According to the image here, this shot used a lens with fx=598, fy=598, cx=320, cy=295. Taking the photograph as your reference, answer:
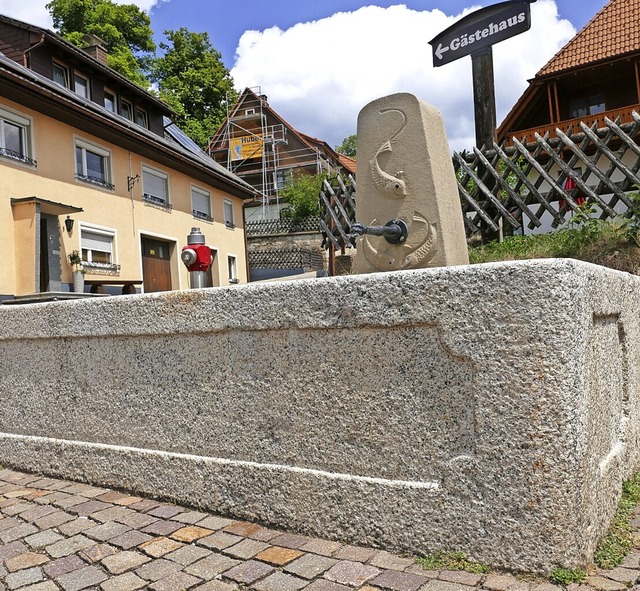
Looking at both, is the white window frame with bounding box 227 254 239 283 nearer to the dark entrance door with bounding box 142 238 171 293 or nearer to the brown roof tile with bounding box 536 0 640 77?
the dark entrance door with bounding box 142 238 171 293

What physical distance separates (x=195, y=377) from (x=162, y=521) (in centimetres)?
67

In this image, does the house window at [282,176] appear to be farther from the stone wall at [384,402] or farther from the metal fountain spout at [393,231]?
the stone wall at [384,402]

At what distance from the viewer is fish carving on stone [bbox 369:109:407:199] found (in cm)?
378

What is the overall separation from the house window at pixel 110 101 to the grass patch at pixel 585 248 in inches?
603

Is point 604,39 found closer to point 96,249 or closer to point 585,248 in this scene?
point 96,249

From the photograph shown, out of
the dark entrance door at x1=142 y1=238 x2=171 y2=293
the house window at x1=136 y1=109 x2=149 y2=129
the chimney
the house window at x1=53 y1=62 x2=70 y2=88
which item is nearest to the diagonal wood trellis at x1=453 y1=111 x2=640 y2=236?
the dark entrance door at x1=142 y1=238 x2=171 y2=293

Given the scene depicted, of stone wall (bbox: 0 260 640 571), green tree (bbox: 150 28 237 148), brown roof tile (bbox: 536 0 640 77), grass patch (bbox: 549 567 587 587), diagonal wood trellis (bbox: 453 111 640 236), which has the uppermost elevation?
green tree (bbox: 150 28 237 148)

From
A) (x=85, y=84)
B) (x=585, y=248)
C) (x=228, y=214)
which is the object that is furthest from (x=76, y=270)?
(x=585, y=248)

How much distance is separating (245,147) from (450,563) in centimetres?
3410

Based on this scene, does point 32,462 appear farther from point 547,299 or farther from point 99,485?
point 547,299

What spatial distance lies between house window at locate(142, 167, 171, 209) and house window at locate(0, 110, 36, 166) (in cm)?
442

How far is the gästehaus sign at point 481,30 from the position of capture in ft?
19.4

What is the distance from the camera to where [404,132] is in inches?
148

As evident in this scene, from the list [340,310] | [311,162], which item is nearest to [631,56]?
[311,162]
